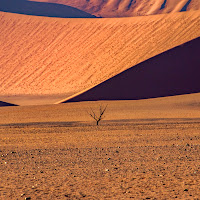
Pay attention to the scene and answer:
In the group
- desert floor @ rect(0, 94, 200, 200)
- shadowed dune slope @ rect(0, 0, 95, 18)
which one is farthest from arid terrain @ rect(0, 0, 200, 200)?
shadowed dune slope @ rect(0, 0, 95, 18)

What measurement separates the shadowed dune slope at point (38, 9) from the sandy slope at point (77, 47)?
1352 inches

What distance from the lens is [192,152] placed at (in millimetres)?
14695

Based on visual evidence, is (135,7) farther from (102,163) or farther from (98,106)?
(102,163)

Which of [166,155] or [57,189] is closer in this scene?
[57,189]

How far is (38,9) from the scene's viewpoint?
132m

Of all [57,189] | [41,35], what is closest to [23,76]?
[41,35]

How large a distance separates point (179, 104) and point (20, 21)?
58990 millimetres

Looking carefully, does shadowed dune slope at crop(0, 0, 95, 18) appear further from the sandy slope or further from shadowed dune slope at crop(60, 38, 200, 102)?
shadowed dune slope at crop(60, 38, 200, 102)

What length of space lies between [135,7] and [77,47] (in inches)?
2903

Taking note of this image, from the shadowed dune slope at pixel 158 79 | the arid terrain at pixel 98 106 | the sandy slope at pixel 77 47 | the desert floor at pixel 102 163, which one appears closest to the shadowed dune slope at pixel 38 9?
the arid terrain at pixel 98 106

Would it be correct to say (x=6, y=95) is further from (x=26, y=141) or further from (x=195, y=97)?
(x=26, y=141)

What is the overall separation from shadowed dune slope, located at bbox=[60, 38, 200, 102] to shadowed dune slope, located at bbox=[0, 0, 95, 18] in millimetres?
77184

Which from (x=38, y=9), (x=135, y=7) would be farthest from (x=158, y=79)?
(x=135, y=7)

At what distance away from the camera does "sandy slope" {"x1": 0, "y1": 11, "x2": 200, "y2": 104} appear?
62.0 meters
